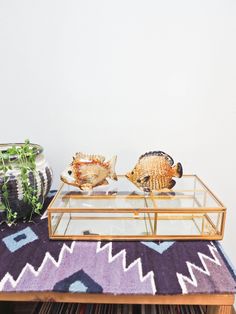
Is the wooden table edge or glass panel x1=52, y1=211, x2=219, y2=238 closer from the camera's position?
the wooden table edge

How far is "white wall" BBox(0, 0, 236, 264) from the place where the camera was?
0.82 metres

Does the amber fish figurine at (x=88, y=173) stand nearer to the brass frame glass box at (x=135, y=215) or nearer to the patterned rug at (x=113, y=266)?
the brass frame glass box at (x=135, y=215)

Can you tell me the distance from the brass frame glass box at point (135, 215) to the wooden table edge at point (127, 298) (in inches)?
6.2

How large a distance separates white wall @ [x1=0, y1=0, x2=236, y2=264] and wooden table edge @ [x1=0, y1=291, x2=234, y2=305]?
50 centimetres

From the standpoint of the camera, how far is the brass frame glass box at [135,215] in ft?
2.16

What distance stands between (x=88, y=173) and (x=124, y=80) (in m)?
0.36

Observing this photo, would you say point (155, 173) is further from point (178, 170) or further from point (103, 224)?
point (103, 224)

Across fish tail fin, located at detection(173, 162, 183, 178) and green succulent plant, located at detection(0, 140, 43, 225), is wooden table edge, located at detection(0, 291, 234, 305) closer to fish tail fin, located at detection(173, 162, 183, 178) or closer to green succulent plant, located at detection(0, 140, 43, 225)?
green succulent plant, located at detection(0, 140, 43, 225)

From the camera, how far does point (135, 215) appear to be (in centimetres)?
74

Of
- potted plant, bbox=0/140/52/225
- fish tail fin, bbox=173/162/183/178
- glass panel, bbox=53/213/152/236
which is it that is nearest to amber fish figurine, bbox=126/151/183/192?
fish tail fin, bbox=173/162/183/178

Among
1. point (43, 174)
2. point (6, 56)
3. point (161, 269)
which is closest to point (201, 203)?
point (161, 269)

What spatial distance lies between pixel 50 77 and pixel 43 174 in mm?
370

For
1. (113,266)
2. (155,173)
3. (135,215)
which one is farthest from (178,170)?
(113,266)

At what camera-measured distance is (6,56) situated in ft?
2.83
